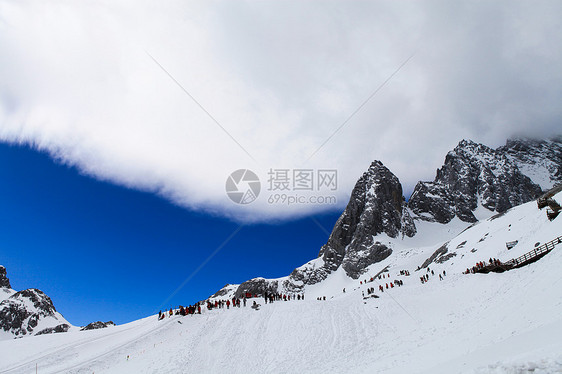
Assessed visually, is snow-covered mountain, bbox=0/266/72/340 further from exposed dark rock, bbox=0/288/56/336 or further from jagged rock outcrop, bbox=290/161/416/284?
jagged rock outcrop, bbox=290/161/416/284

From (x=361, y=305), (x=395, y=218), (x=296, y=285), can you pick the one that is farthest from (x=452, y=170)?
(x=361, y=305)

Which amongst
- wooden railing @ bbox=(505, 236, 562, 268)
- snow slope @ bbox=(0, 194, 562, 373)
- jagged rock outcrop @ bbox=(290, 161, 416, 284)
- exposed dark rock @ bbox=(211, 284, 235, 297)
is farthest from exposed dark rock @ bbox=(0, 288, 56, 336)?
wooden railing @ bbox=(505, 236, 562, 268)

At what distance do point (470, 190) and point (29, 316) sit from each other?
823 feet

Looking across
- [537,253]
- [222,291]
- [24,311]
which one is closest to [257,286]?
[222,291]

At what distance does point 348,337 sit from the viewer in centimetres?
2242

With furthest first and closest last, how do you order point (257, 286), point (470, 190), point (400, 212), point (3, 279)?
point (3, 279)
point (470, 190)
point (400, 212)
point (257, 286)

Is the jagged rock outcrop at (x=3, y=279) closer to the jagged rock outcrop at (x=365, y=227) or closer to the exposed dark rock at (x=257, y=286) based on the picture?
the exposed dark rock at (x=257, y=286)

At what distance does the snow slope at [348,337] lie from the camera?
1315 centimetres

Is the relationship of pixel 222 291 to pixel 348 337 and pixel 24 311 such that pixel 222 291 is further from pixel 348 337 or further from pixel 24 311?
pixel 348 337

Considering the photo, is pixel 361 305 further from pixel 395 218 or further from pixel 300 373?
pixel 395 218

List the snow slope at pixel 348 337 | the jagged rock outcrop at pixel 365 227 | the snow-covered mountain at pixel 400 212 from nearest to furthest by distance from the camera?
the snow slope at pixel 348 337 < the jagged rock outcrop at pixel 365 227 < the snow-covered mountain at pixel 400 212

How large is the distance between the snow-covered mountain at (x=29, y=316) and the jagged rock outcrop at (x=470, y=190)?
619ft

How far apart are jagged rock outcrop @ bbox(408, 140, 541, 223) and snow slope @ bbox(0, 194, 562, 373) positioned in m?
→ 136

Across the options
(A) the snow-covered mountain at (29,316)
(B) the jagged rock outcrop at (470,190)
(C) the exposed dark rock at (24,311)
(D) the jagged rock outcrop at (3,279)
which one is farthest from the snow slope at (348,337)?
(D) the jagged rock outcrop at (3,279)
